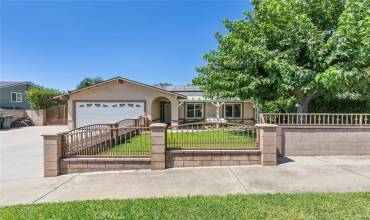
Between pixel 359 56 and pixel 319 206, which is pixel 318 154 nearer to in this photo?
pixel 359 56

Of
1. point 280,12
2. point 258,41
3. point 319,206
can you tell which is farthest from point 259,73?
point 319,206

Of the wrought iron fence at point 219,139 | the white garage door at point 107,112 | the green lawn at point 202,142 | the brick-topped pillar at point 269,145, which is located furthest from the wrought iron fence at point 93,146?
the white garage door at point 107,112

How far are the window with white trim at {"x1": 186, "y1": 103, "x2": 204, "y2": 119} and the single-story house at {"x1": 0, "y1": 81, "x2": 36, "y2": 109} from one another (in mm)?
21590

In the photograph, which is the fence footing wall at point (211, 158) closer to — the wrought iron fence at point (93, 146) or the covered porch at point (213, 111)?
the wrought iron fence at point (93, 146)

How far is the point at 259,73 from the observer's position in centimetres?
1052

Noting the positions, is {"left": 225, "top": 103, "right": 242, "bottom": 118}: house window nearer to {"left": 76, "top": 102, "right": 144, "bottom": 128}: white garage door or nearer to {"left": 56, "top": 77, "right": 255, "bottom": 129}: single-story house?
{"left": 56, "top": 77, "right": 255, "bottom": 129}: single-story house

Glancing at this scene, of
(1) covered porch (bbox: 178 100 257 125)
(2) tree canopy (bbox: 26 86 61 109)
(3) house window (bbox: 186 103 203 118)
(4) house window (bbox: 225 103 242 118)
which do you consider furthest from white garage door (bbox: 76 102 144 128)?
(2) tree canopy (bbox: 26 86 61 109)

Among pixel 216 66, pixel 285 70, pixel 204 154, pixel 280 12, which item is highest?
pixel 280 12

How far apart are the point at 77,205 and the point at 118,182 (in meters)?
1.44

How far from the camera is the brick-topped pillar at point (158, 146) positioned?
22.0 feet

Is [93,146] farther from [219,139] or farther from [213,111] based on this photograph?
[213,111]

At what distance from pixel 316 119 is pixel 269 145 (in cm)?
320

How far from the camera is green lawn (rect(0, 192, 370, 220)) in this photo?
12.4 feet

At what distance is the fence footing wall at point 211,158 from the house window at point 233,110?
15561mm
